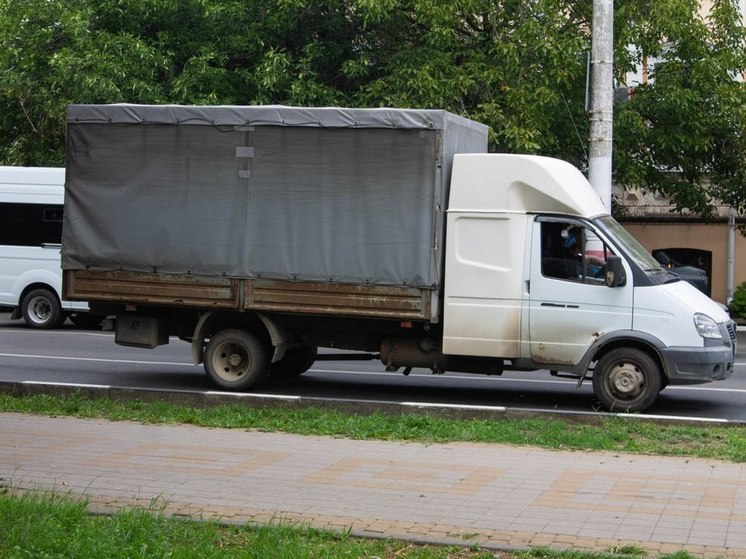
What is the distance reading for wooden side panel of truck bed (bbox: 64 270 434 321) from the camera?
1245 cm

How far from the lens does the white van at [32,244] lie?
69.9ft

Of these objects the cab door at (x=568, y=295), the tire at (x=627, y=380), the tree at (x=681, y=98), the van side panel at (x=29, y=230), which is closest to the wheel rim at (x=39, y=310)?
the van side panel at (x=29, y=230)

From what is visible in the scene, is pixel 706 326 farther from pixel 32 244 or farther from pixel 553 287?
pixel 32 244

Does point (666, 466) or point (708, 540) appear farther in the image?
point (666, 466)

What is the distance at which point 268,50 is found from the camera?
21.8 meters

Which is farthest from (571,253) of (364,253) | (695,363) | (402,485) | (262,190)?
(402,485)

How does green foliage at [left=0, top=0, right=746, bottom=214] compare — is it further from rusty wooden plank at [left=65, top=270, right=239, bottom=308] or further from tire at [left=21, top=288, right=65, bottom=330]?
rusty wooden plank at [left=65, top=270, right=239, bottom=308]

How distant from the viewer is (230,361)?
13391 mm

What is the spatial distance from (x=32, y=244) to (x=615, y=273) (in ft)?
42.4

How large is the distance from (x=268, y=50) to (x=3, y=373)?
9.27m

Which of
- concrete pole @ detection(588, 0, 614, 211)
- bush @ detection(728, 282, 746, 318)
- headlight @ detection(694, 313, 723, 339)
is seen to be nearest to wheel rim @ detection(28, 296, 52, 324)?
concrete pole @ detection(588, 0, 614, 211)

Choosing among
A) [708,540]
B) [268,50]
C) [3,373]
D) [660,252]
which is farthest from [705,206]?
[708,540]

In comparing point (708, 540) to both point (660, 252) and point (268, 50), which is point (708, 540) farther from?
point (660, 252)

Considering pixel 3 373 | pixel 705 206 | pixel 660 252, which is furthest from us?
pixel 660 252
